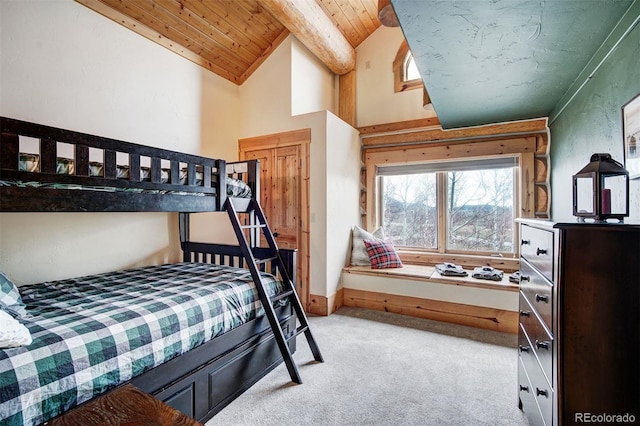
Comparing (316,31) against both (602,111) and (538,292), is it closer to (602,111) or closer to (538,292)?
(602,111)

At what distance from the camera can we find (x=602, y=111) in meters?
1.76

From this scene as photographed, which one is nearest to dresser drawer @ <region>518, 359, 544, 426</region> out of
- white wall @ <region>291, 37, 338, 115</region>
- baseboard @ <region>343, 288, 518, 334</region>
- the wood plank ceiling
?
baseboard @ <region>343, 288, 518, 334</region>

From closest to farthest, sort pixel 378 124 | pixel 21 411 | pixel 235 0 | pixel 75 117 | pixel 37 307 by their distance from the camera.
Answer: pixel 21 411, pixel 37 307, pixel 75 117, pixel 235 0, pixel 378 124

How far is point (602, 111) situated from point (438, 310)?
2.30 meters

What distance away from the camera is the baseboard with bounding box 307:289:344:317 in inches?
134

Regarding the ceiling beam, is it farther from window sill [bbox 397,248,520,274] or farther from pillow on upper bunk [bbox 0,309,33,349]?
pillow on upper bunk [bbox 0,309,33,349]

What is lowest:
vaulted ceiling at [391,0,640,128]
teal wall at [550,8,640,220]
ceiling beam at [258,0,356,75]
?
teal wall at [550,8,640,220]

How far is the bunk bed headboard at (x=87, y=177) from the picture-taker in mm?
1289

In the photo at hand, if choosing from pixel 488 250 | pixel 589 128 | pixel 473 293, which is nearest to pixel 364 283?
pixel 473 293

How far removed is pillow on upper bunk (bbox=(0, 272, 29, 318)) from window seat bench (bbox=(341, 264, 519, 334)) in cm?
291

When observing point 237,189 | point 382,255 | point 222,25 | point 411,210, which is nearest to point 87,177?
point 237,189

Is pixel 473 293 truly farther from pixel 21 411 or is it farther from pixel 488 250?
pixel 21 411

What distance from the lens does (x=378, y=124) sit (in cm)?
414

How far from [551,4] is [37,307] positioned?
3.05 meters
